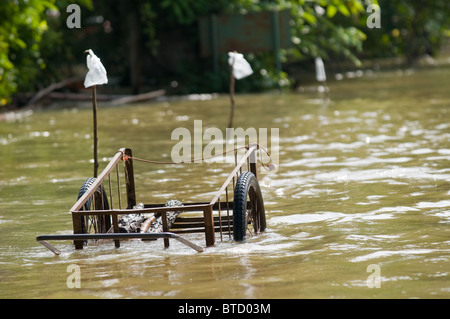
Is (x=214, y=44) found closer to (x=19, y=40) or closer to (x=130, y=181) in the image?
(x=19, y=40)

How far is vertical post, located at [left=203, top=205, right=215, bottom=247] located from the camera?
782cm

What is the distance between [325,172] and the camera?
12.6m

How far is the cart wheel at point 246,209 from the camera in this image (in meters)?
8.23

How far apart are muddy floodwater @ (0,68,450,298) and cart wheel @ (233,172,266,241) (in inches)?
5.6

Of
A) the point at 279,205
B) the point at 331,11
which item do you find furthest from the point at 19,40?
the point at 279,205

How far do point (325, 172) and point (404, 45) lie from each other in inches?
1013

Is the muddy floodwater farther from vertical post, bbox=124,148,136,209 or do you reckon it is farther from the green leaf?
the green leaf

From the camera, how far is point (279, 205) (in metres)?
10.6

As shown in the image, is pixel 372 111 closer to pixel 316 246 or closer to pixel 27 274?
pixel 316 246

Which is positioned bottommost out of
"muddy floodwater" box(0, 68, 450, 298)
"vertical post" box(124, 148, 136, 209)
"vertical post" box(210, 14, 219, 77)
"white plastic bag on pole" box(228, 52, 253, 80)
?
"muddy floodwater" box(0, 68, 450, 298)

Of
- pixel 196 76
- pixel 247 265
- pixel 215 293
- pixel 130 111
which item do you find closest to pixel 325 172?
pixel 247 265

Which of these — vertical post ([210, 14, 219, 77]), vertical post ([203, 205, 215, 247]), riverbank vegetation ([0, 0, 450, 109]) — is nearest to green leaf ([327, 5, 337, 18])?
vertical post ([203, 205, 215, 247])

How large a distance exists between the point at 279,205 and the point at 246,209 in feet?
5.68
